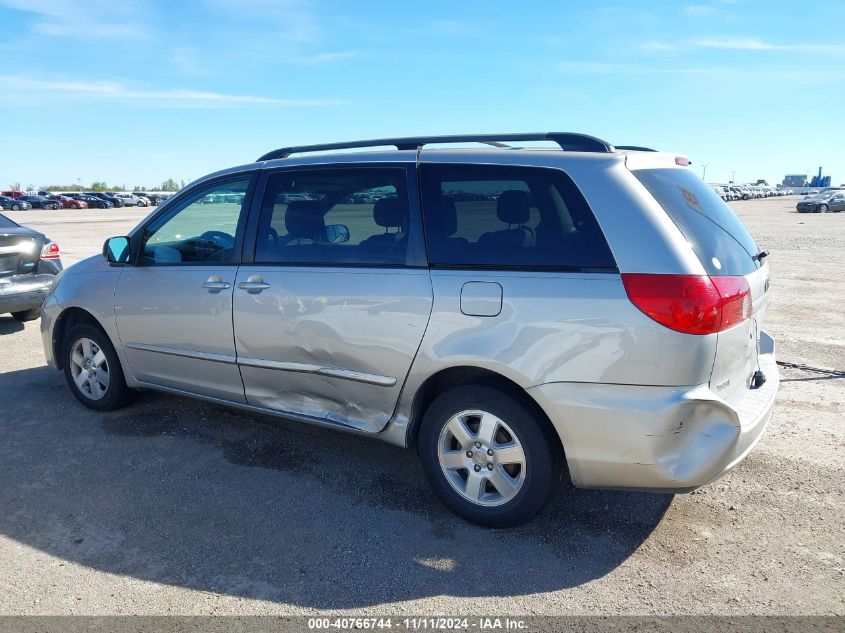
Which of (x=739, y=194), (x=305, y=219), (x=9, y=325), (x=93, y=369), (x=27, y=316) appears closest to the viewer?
(x=305, y=219)

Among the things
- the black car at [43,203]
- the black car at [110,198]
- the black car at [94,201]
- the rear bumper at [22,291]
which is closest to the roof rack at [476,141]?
the rear bumper at [22,291]

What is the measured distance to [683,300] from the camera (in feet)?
9.41

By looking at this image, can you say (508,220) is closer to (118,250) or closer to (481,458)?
(481,458)

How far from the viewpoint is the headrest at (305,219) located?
158 inches

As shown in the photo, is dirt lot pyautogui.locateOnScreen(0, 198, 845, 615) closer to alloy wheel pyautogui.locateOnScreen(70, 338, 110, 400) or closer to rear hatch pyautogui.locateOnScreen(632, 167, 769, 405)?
alloy wheel pyautogui.locateOnScreen(70, 338, 110, 400)

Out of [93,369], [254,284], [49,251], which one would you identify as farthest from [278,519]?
[49,251]

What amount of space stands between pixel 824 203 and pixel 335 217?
4822 centimetres

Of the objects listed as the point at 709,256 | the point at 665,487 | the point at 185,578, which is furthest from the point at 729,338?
the point at 185,578

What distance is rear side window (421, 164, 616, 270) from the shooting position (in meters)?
3.14

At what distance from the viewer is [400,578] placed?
302 centimetres

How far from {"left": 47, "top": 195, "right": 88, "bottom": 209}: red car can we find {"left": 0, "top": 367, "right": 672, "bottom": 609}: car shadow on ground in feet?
231

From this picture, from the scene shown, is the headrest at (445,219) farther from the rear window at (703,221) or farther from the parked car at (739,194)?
the parked car at (739,194)

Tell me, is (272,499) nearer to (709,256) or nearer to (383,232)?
(383,232)

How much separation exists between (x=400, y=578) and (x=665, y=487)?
1251 mm
